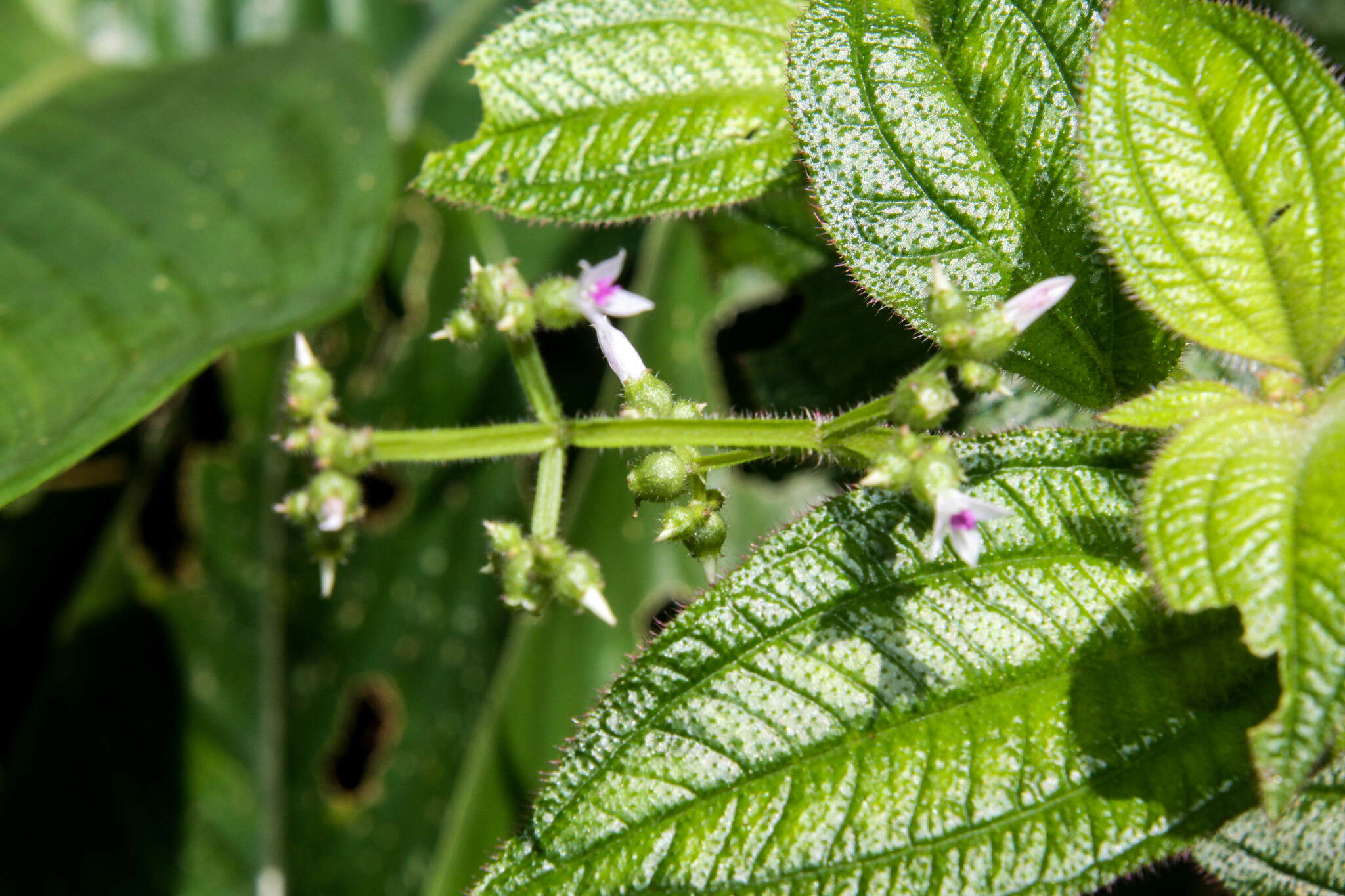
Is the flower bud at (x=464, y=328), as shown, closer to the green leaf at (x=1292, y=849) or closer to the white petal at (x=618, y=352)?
the white petal at (x=618, y=352)

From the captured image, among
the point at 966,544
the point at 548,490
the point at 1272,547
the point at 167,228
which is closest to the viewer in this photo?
the point at 1272,547

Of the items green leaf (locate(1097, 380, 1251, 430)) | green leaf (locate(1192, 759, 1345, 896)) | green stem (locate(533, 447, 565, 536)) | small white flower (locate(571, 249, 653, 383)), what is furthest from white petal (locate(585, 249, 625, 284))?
green leaf (locate(1192, 759, 1345, 896))

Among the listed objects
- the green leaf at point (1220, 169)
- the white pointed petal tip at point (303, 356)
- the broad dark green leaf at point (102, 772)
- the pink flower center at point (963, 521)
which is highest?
the green leaf at point (1220, 169)

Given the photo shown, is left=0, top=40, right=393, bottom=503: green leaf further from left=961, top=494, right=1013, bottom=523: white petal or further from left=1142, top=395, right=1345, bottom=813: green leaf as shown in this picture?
left=1142, top=395, right=1345, bottom=813: green leaf

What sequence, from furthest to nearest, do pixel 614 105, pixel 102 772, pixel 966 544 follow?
pixel 102 772
pixel 614 105
pixel 966 544

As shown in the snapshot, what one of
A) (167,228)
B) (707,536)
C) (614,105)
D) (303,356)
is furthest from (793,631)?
(167,228)

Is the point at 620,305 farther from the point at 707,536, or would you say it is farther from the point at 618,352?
the point at 707,536

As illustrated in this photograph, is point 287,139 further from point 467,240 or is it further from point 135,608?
point 135,608

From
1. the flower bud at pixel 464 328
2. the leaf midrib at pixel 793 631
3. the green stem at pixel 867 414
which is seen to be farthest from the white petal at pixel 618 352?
the leaf midrib at pixel 793 631
